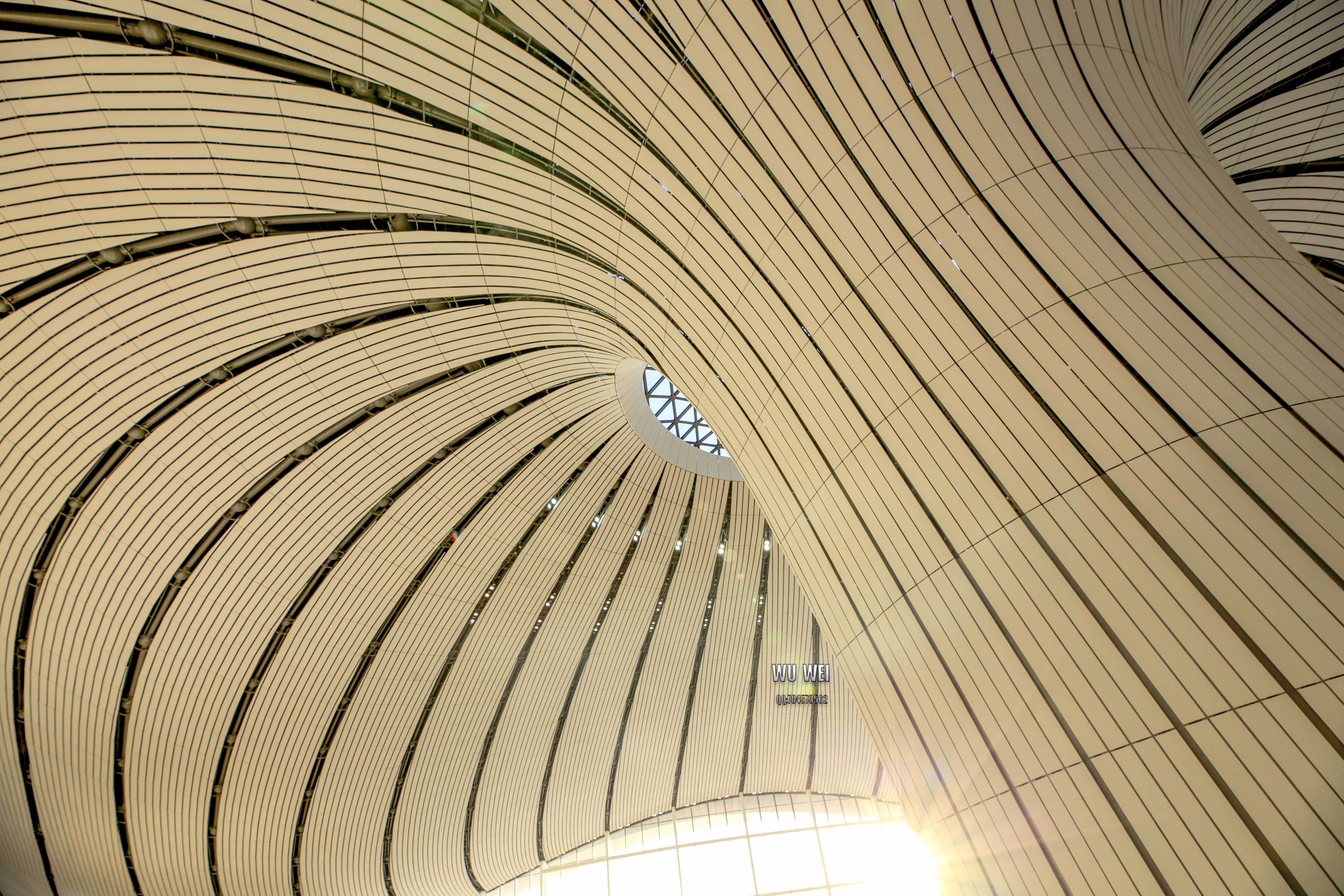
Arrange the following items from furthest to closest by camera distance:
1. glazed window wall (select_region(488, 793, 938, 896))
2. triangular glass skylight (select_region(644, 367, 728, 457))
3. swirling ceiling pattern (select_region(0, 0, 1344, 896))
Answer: glazed window wall (select_region(488, 793, 938, 896))
triangular glass skylight (select_region(644, 367, 728, 457))
swirling ceiling pattern (select_region(0, 0, 1344, 896))

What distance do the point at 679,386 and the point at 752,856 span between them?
17405mm

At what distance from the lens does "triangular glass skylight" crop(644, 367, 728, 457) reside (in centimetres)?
1565

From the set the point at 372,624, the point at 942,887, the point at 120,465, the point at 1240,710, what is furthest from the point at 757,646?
the point at 1240,710

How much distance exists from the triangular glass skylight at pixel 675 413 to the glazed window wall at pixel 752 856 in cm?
1198

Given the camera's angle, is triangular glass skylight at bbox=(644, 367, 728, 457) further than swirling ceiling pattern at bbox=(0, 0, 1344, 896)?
Yes

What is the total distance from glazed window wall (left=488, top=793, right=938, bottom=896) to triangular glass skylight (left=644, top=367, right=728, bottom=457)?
12.0 m

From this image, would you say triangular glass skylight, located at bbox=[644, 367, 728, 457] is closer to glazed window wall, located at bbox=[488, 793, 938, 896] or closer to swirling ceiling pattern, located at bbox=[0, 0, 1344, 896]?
swirling ceiling pattern, located at bbox=[0, 0, 1344, 896]

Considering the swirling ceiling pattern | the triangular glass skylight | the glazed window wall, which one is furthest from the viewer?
the glazed window wall

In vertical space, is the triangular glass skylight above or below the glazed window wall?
above

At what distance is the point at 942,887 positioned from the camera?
5207 mm

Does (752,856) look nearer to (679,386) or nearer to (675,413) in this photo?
(675,413)

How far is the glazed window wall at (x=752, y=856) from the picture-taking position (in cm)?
1912

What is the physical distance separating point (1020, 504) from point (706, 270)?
371 centimetres

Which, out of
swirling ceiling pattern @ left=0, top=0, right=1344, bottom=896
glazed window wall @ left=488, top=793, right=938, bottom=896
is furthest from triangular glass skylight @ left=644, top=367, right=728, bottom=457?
glazed window wall @ left=488, top=793, right=938, bottom=896
